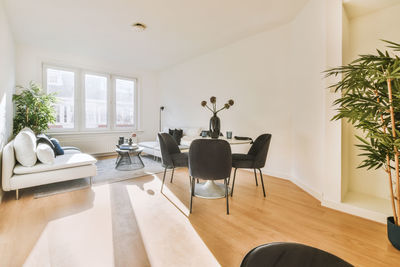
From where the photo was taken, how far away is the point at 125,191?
8.82 ft

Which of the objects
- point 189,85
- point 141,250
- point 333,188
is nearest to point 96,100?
point 189,85

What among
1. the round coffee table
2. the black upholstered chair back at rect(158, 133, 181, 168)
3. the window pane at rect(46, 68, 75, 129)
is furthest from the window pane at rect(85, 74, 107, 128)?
the black upholstered chair back at rect(158, 133, 181, 168)

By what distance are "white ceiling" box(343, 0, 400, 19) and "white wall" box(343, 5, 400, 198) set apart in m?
0.07

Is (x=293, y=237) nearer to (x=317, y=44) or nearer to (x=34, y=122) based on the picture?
(x=317, y=44)

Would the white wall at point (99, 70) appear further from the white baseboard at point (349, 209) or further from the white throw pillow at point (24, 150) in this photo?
the white baseboard at point (349, 209)

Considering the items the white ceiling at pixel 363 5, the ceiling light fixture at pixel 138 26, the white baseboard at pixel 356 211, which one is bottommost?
the white baseboard at pixel 356 211

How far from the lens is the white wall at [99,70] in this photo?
4.28m

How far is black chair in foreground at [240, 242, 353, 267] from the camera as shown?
2.20 ft

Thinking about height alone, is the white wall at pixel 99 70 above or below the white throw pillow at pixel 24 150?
above

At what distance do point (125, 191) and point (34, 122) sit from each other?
110 inches

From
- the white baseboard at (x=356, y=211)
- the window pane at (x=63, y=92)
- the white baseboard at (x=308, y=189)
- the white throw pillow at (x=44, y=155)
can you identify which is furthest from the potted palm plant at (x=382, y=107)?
the window pane at (x=63, y=92)

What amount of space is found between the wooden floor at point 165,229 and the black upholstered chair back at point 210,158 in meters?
0.46

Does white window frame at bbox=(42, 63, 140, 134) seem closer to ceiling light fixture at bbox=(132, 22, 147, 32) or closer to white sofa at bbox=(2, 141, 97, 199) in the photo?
white sofa at bbox=(2, 141, 97, 199)

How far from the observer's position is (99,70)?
17.7 feet
